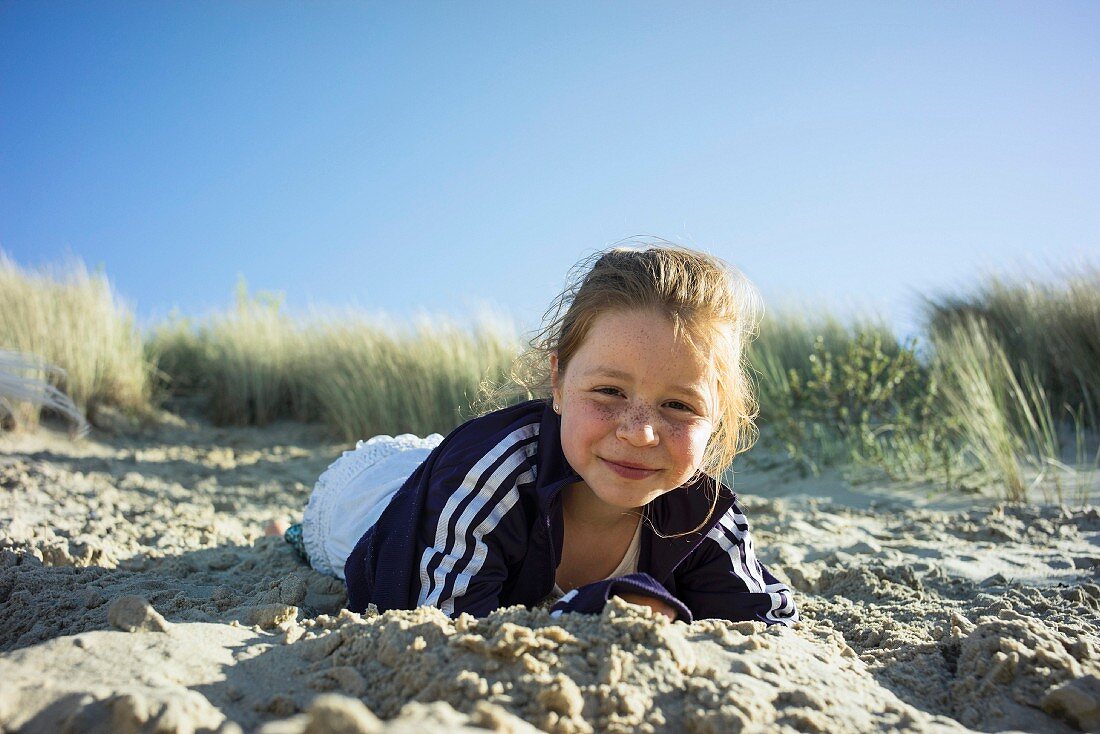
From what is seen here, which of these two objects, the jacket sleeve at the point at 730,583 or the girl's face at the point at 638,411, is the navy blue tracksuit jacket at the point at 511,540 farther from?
the girl's face at the point at 638,411

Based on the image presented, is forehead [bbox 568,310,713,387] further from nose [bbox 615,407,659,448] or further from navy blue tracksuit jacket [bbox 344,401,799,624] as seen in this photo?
navy blue tracksuit jacket [bbox 344,401,799,624]

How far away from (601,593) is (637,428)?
0.42 m

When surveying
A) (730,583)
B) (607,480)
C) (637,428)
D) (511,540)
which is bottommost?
(730,583)

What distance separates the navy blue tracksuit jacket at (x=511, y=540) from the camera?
2.05m

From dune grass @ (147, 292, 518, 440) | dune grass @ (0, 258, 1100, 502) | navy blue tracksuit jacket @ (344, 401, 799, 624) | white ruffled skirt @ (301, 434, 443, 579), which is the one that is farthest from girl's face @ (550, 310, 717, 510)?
dune grass @ (147, 292, 518, 440)

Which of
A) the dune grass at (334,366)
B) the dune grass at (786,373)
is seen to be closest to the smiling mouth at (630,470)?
the dune grass at (786,373)

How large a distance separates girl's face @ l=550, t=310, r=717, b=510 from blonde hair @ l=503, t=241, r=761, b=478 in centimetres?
6

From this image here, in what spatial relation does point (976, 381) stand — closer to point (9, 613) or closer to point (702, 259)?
point (702, 259)

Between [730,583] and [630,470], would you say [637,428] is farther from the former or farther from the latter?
[730,583]

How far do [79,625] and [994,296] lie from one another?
27.2 ft

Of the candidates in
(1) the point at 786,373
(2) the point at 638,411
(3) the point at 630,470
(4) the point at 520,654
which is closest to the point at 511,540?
(3) the point at 630,470

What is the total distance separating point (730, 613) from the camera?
226cm

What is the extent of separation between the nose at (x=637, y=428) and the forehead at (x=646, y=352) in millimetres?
93

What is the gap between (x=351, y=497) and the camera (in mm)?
3129
